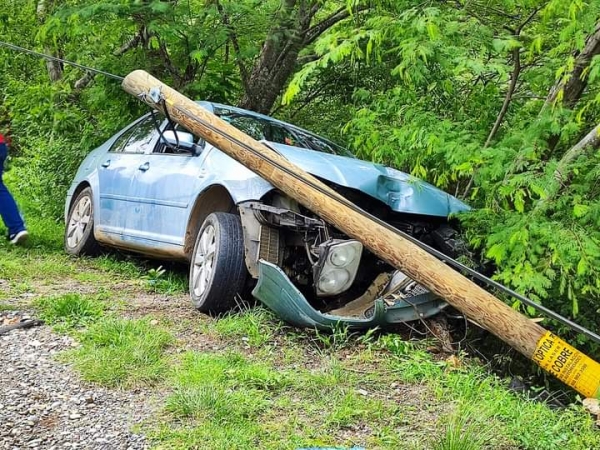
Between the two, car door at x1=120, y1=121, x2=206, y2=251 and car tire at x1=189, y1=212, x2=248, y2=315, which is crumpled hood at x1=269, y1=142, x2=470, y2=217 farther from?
car door at x1=120, y1=121, x2=206, y2=251

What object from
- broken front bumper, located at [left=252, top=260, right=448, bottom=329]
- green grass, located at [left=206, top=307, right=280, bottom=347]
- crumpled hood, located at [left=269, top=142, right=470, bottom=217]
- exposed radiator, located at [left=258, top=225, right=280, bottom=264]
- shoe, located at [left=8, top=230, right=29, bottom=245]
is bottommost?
shoe, located at [left=8, top=230, right=29, bottom=245]

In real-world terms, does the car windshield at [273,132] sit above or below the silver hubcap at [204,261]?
above

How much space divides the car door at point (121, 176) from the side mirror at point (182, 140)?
2.10 ft

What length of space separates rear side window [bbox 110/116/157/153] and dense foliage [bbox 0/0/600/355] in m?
1.40

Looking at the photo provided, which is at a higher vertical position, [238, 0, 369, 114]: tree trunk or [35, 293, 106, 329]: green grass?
[238, 0, 369, 114]: tree trunk

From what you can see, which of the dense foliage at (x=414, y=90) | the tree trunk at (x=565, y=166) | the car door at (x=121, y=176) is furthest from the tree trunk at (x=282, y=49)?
the tree trunk at (x=565, y=166)

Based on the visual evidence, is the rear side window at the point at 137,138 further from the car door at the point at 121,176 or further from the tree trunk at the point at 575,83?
the tree trunk at the point at 575,83

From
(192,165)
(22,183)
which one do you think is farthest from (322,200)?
(22,183)

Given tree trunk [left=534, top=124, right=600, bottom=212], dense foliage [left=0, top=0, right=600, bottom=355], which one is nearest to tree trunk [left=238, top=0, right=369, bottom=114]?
dense foliage [left=0, top=0, right=600, bottom=355]

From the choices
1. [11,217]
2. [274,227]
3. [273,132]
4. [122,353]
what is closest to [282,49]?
[273,132]

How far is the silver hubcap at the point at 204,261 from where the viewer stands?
4.70 meters

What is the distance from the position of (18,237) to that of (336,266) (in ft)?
12.2

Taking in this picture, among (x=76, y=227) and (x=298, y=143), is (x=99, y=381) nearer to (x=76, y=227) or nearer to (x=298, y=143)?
(x=298, y=143)

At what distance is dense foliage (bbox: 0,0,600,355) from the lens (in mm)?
4137
